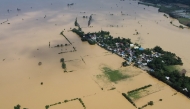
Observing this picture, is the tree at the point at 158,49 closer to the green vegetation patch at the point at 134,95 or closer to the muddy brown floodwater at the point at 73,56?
the muddy brown floodwater at the point at 73,56

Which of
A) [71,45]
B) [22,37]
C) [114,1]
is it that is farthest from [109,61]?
[114,1]

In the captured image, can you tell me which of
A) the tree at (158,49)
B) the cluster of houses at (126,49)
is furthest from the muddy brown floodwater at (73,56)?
the tree at (158,49)

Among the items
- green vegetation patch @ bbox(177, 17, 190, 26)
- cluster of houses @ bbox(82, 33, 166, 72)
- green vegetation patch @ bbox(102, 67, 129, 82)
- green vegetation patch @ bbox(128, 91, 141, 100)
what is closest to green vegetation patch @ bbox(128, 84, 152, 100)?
green vegetation patch @ bbox(128, 91, 141, 100)

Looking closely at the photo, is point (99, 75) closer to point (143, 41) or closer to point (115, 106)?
point (115, 106)

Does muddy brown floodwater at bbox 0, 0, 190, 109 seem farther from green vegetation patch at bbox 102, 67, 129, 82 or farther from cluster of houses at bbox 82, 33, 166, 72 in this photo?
cluster of houses at bbox 82, 33, 166, 72

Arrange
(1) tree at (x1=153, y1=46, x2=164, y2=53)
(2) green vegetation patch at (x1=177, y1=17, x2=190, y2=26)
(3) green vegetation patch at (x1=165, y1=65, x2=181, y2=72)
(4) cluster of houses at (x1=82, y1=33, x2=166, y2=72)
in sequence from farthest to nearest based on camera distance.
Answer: (2) green vegetation patch at (x1=177, y1=17, x2=190, y2=26)
(1) tree at (x1=153, y1=46, x2=164, y2=53)
(4) cluster of houses at (x1=82, y1=33, x2=166, y2=72)
(3) green vegetation patch at (x1=165, y1=65, x2=181, y2=72)
